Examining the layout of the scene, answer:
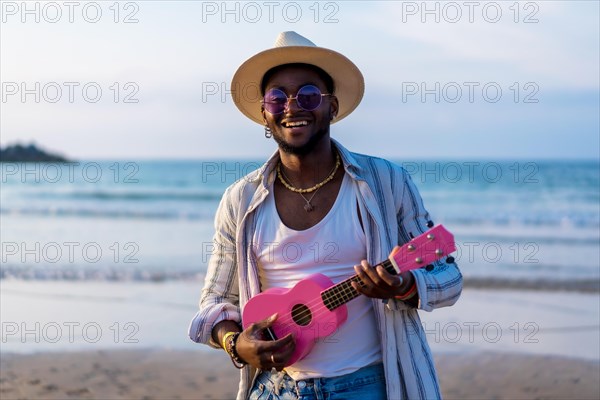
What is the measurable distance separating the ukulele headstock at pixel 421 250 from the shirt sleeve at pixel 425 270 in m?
0.04

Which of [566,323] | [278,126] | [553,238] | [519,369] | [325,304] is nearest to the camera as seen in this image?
[325,304]

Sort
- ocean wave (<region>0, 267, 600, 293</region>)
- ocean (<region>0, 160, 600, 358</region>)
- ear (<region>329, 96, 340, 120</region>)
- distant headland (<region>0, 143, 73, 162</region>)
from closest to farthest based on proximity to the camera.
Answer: ear (<region>329, 96, 340, 120</region>)
ocean (<region>0, 160, 600, 358</region>)
ocean wave (<region>0, 267, 600, 293</region>)
distant headland (<region>0, 143, 73, 162</region>)

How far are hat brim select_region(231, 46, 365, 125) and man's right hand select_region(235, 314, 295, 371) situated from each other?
2.78 feet

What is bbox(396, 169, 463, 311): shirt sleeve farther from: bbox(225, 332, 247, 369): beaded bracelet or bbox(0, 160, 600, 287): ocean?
bbox(0, 160, 600, 287): ocean

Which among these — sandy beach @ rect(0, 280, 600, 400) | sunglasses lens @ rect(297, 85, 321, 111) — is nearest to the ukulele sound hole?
sunglasses lens @ rect(297, 85, 321, 111)

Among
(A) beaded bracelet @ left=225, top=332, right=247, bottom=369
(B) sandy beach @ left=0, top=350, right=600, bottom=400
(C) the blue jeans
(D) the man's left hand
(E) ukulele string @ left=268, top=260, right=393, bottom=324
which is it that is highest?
(D) the man's left hand

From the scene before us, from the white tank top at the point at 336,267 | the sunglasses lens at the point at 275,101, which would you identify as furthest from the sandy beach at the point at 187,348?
the sunglasses lens at the point at 275,101

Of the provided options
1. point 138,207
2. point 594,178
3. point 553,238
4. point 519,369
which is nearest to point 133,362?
point 519,369

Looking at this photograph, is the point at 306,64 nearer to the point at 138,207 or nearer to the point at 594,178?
the point at 138,207

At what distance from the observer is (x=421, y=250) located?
2.75 meters

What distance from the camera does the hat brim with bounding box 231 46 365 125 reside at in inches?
123

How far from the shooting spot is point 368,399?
2.89 meters

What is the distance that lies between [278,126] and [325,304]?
0.64 meters

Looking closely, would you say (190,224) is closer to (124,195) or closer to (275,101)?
(124,195)
